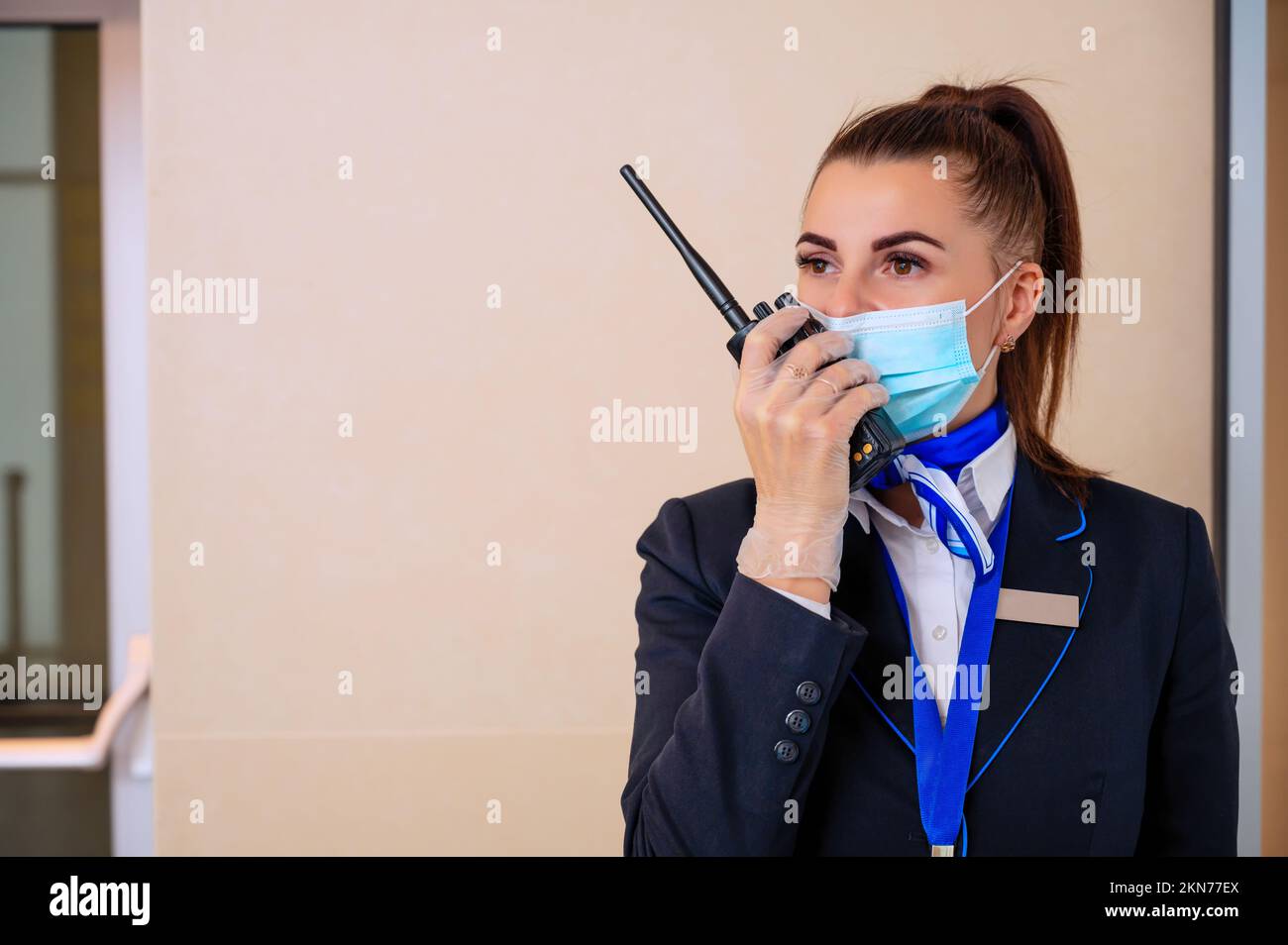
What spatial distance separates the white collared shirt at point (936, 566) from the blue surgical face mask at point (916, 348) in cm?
10

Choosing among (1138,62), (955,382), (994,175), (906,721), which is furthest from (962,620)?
(1138,62)

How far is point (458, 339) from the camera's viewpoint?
1620 mm

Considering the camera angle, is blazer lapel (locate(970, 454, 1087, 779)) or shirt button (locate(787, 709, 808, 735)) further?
blazer lapel (locate(970, 454, 1087, 779))

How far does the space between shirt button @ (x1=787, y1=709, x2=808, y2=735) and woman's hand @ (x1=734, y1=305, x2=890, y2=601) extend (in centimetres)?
11

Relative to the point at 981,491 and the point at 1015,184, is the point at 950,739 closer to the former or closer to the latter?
the point at 981,491

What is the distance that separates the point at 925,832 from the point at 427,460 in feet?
3.30

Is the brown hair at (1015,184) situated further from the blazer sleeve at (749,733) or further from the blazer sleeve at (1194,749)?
the blazer sleeve at (749,733)

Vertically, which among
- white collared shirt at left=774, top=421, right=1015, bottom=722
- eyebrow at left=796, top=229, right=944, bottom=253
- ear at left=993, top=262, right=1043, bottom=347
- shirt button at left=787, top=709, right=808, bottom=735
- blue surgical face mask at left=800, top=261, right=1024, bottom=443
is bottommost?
shirt button at left=787, top=709, right=808, bottom=735

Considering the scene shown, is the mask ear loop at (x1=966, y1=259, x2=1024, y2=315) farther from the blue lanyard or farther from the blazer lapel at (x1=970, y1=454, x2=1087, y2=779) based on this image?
the blue lanyard

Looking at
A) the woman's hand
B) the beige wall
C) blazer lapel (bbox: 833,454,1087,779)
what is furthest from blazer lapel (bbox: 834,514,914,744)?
the beige wall

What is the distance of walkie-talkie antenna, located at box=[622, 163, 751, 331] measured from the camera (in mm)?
1019

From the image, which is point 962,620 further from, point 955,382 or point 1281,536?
point 1281,536

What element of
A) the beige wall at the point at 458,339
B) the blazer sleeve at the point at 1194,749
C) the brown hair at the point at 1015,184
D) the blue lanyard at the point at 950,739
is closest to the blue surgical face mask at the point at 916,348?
the brown hair at the point at 1015,184

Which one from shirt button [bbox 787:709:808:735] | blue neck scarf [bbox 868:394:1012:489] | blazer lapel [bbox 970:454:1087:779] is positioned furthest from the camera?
blue neck scarf [bbox 868:394:1012:489]
